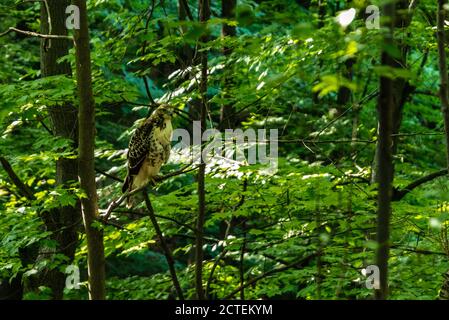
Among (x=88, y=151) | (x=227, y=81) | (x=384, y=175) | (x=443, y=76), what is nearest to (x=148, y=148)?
(x=227, y=81)

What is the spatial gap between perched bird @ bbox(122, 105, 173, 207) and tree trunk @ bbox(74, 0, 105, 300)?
156cm

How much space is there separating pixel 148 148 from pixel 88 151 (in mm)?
1859

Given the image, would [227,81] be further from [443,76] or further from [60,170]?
[443,76]

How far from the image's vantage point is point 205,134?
5238mm

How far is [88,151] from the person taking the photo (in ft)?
12.5

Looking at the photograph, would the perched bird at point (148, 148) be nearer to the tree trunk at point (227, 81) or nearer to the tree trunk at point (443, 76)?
the tree trunk at point (227, 81)

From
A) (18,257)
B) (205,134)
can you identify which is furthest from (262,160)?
(18,257)

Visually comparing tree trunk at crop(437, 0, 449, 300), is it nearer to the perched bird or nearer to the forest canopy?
the forest canopy

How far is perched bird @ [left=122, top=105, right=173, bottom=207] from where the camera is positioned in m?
5.61

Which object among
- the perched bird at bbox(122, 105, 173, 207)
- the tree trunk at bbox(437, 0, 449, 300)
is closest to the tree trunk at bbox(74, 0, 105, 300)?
the perched bird at bbox(122, 105, 173, 207)

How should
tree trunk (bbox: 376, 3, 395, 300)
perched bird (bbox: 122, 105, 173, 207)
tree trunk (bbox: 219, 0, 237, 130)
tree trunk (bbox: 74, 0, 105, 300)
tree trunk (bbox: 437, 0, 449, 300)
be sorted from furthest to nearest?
tree trunk (bbox: 219, 0, 237, 130) < perched bird (bbox: 122, 105, 173, 207) < tree trunk (bbox: 74, 0, 105, 300) < tree trunk (bbox: 437, 0, 449, 300) < tree trunk (bbox: 376, 3, 395, 300)

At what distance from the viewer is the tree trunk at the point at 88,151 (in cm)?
373
